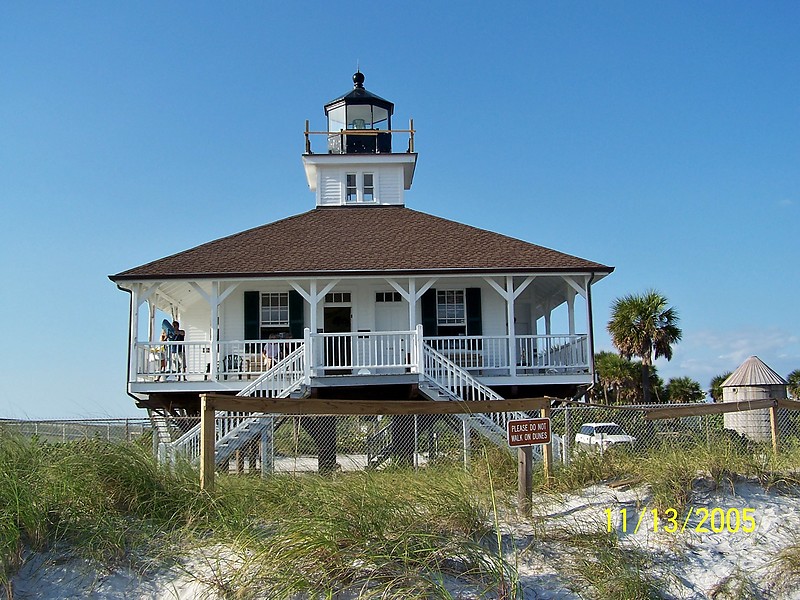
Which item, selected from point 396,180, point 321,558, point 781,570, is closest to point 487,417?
point 781,570

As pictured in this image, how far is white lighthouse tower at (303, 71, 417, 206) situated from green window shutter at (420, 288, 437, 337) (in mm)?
5294

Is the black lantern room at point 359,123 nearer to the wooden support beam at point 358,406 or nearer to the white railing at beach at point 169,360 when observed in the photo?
the white railing at beach at point 169,360

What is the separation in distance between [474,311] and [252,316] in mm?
5509

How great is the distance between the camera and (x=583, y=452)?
1037cm

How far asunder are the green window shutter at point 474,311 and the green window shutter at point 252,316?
5.18m

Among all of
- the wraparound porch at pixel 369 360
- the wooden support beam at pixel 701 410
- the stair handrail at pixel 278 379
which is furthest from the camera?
the wraparound porch at pixel 369 360

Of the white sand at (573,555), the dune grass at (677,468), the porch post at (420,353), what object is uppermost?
the porch post at (420,353)

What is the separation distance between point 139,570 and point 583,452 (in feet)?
17.6

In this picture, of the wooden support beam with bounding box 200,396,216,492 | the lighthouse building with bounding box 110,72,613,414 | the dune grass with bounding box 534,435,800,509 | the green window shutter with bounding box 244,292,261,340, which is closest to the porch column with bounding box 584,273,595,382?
the lighthouse building with bounding box 110,72,613,414

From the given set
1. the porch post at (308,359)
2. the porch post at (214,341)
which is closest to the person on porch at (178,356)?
the porch post at (214,341)

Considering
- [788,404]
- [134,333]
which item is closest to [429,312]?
[134,333]

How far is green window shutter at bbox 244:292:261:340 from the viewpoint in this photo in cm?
2108

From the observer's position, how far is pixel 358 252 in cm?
2102

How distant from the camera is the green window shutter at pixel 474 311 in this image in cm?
2128
